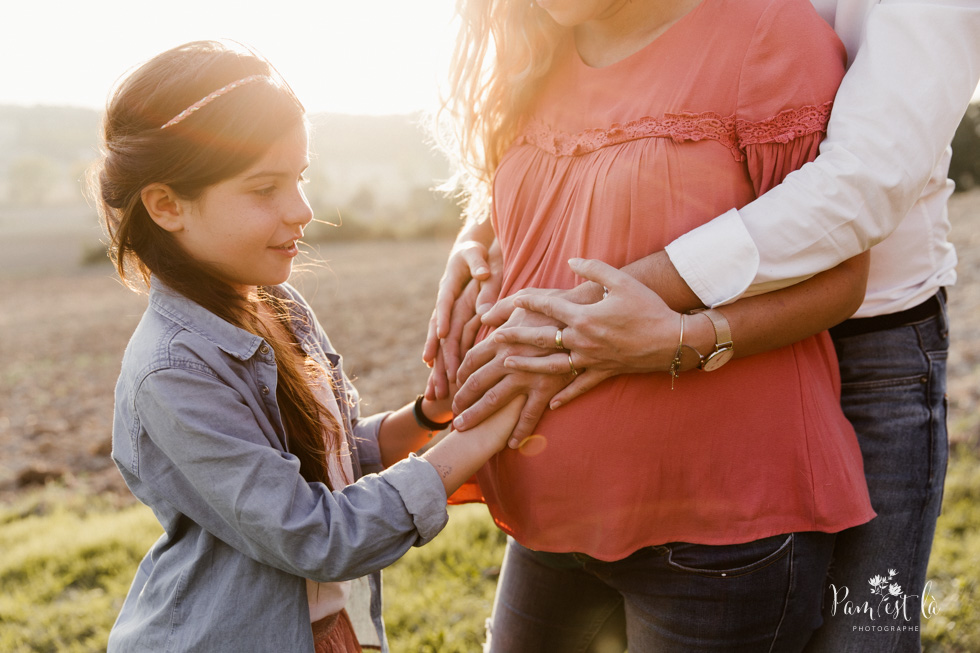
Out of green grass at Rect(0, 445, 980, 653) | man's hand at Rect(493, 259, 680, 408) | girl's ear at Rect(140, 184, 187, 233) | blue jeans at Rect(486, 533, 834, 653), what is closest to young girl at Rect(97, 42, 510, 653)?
girl's ear at Rect(140, 184, 187, 233)

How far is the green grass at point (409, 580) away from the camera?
293 centimetres

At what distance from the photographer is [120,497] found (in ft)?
16.8

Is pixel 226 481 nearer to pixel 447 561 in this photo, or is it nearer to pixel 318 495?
pixel 318 495

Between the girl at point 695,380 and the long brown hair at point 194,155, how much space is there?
42 centimetres

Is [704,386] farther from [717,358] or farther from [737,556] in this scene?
[737,556]

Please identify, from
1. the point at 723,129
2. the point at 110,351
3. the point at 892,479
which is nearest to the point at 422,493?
the point at 723,129

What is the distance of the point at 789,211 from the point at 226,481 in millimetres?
1185

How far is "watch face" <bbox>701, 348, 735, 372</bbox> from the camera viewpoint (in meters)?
1.34

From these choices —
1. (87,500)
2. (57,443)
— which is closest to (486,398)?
(87,500)

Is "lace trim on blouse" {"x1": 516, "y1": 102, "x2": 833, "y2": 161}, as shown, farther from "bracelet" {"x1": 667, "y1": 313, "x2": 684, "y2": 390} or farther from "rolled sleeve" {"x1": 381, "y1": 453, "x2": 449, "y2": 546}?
"rolled sleeve" {"x1": 381, "y1": 453, "x2": 449, "y2": 546}

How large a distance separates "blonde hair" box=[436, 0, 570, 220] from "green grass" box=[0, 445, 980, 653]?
1.97 metres

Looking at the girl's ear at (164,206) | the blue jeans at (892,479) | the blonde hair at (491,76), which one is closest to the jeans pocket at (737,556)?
the blue jeans at (892,479)

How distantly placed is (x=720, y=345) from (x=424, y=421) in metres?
0.88

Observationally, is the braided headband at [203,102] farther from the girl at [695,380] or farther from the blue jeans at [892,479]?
the blue jeans at [892,479]
